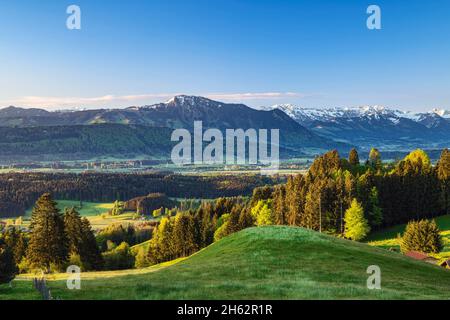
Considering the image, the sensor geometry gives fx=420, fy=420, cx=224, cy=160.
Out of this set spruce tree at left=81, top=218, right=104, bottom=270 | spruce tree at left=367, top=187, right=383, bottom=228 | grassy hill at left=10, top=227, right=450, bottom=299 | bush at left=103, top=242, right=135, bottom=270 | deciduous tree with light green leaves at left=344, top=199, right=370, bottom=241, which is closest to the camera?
grassy hill at left=10, top=227, right=450, bottom=299

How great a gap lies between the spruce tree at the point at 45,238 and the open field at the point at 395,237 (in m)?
66.9

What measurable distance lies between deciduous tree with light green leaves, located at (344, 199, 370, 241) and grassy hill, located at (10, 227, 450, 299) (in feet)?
148

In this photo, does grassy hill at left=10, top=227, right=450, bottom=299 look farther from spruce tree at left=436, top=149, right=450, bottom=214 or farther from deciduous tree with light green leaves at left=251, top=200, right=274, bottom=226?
spruce tree at left=436, top=149, right=450, bottom=214

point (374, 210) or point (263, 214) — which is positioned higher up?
point (374, 210)

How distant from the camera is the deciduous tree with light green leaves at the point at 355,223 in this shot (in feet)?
333

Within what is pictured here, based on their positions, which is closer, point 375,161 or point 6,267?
point 6,267

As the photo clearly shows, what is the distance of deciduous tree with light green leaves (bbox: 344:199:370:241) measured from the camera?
101500mm

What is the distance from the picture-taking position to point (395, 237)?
343 ft

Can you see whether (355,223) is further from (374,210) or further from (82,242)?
(82,242)

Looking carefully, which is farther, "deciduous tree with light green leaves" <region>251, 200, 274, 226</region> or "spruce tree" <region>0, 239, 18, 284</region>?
"deciduous tree with light green leaves" <region>251, 200, 274, 226</region>

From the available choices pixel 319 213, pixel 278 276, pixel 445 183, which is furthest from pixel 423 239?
pixel 278 276

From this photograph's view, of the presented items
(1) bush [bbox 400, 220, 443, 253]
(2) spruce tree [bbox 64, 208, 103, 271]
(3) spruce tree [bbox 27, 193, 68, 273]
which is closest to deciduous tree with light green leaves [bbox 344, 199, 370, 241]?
(1) bush [bbox 400, 220, 443, 253]

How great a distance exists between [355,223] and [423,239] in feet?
66.6
